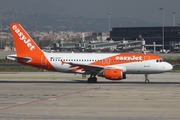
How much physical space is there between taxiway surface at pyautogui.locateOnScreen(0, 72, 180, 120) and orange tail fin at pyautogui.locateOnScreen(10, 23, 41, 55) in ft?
25.5

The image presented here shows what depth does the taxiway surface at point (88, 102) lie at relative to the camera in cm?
2866

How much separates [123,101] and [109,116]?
6.85 m

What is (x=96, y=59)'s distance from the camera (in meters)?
53.8

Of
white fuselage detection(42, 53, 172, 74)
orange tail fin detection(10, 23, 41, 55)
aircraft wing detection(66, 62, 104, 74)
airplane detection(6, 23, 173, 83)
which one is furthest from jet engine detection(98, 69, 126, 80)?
orange tail fin detection(10, 23, 41, 55)

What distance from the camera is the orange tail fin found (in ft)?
178

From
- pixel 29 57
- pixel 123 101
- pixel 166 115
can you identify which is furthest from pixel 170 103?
pixel 29 57

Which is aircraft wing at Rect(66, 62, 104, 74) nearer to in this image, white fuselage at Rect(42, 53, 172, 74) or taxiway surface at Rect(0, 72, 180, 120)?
white fuselage at Rect(42, 53, 172, 74)

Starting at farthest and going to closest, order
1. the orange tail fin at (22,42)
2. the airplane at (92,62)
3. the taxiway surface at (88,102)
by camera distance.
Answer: the orange tail fin at (22,42) < the airplane at (92,62) < the taxiway surface at (88,102)

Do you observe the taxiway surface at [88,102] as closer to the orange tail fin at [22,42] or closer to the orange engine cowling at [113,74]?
the orange engine cowling at [113,74]

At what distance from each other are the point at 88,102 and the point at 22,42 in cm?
2178

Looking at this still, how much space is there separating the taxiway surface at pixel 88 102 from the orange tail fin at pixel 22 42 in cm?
779

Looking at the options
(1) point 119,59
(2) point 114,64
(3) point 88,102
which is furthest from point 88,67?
(3) point 88,102

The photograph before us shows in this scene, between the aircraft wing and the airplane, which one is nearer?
the aircraft wing

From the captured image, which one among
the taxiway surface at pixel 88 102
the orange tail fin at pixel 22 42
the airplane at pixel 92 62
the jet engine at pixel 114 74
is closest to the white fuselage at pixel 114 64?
the airplane at pixel 92 62
